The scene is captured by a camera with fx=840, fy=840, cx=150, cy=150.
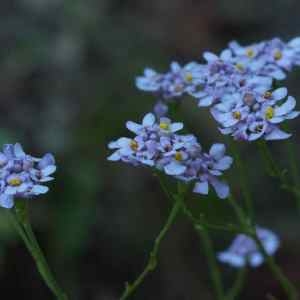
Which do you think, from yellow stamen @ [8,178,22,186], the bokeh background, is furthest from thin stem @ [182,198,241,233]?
the bokeh background

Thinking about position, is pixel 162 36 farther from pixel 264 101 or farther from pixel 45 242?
pixel 264 101

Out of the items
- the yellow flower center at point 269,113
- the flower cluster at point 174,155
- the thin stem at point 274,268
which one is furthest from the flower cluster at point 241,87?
the thin stem at point 274,268

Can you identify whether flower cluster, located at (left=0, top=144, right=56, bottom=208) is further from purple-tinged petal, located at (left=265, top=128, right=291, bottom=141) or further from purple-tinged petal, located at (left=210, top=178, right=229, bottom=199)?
purple-tinged petal, located at (left=265, top=128, right=291, bottom=141)

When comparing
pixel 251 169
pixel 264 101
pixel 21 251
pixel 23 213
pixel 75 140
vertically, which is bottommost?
pixel 23 213

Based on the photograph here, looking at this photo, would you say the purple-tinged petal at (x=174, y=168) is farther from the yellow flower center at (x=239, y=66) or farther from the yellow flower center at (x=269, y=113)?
the yellow flower center at (x=239, y=66)

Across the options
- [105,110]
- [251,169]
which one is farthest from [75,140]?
[251,169]
